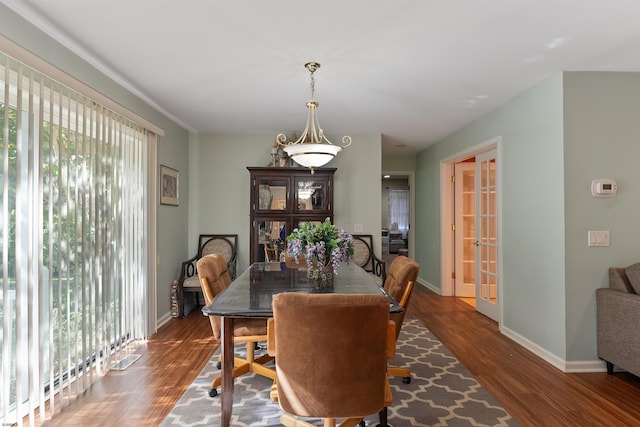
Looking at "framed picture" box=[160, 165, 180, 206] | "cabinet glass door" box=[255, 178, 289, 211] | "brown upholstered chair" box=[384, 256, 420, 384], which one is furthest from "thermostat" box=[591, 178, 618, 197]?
"framed picture" box=[160, 165, 180, 206]

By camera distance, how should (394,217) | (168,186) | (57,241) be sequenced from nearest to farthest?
(57,241) → (168,186) → (394,217)

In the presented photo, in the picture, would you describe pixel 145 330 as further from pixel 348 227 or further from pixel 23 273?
pixel 348 227

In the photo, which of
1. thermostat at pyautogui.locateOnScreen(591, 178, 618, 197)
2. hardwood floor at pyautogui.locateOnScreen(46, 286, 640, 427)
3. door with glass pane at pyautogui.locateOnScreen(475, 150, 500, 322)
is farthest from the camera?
door with glass pane at pyautogui.locateOnScreen(475, 150, 500, 322)

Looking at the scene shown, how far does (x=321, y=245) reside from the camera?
7.49ft

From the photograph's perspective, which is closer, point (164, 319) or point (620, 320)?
point (620, 320)

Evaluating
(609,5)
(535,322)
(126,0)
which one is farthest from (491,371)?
(126,0)

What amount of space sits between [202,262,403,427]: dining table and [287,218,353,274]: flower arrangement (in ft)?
0.51

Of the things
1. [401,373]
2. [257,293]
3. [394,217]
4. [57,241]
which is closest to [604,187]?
[401,373]

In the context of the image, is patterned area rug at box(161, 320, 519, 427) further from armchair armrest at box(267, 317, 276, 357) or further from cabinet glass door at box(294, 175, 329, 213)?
cabinet glass door at box(294, 175, 329, 213)

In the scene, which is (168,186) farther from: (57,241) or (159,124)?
(57,241)

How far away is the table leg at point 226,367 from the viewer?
1912 mm

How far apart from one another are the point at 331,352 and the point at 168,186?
329 centimetres

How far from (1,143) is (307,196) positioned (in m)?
3.07

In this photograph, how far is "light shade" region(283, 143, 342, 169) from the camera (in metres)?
2.62
